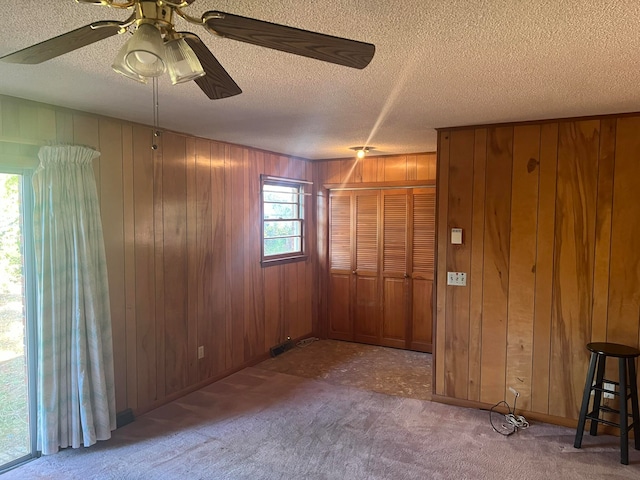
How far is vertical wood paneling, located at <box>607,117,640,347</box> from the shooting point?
121 inches

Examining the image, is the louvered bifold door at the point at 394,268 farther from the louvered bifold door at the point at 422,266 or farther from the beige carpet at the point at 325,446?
the beige carpet at the point at 325,446

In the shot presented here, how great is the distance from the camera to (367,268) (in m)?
5.48

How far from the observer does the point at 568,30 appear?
5.40 feet

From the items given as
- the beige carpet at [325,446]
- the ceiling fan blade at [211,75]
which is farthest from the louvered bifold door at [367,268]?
the ceiling fan blade at [211,75]

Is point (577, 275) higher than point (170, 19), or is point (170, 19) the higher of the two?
point (170, 19)

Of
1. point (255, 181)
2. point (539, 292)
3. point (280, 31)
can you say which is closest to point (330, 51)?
point (280, 31)

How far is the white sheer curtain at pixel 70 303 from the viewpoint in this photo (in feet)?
9.01

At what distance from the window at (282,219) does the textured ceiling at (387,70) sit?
138 centimetres

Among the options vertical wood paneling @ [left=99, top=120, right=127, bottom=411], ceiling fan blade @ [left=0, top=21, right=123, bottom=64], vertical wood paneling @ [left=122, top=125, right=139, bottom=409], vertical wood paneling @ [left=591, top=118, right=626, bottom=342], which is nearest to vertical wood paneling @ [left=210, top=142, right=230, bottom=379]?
vertical wood paneling @ [left=122, top=125, right=139, bottom=409]

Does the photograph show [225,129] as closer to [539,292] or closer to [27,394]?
[27,394]

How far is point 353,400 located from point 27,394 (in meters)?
2.38

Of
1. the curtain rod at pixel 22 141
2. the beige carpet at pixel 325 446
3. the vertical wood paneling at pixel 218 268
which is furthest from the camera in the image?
the vertical wood paneling at pixel 218 268

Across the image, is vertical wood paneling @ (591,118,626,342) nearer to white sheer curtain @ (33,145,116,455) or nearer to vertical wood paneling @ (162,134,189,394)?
vertical wood paneling @ (162,134,189,394)

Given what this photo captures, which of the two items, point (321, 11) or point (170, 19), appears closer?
point (170, 19)
